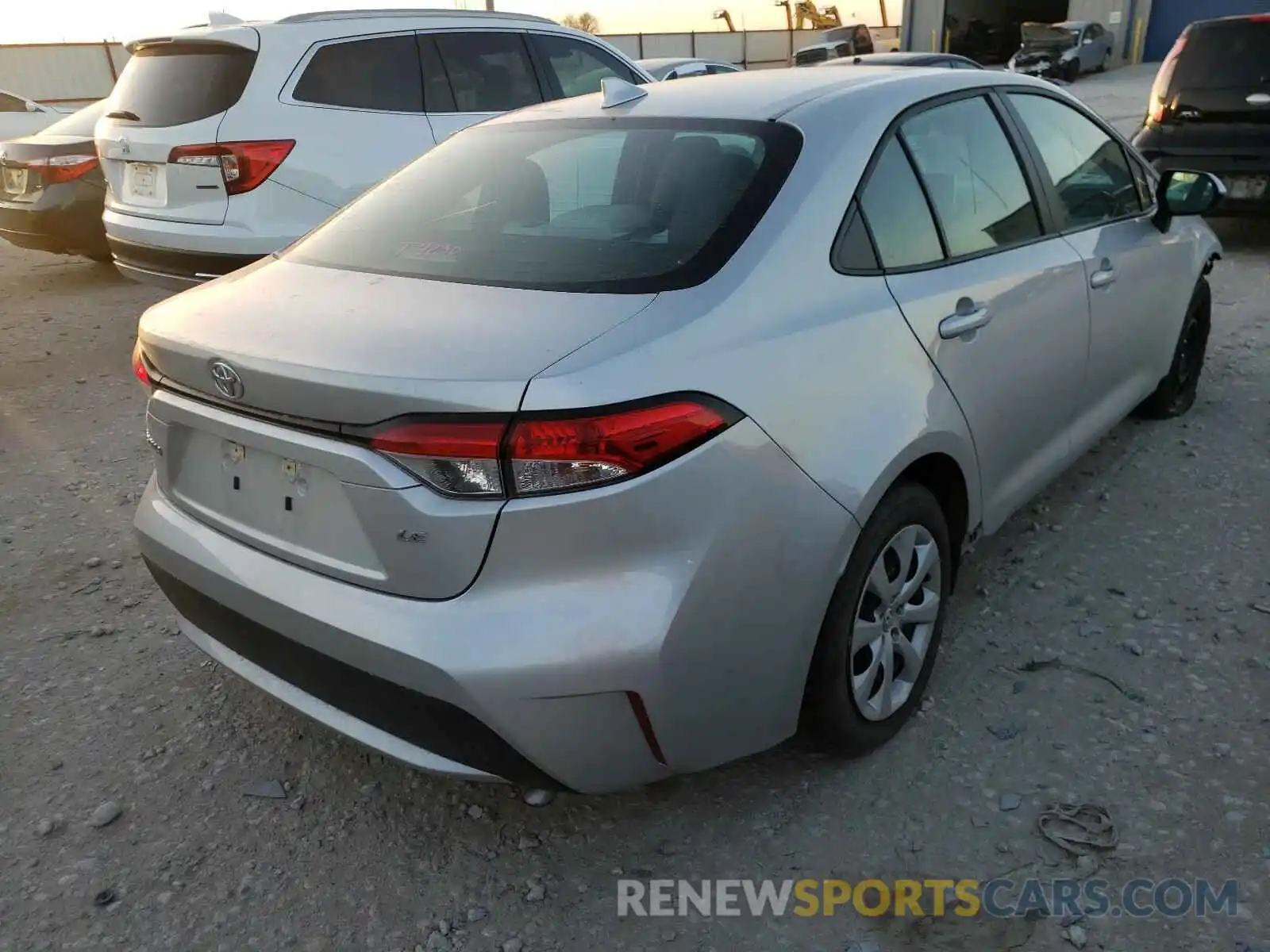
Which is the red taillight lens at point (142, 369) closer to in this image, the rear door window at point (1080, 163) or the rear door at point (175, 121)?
the rear door window at point (1080, 163)

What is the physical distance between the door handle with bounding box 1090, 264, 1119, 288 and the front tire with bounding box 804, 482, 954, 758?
3.78 feet

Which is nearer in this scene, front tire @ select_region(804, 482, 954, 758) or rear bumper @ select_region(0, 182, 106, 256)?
front tire @ select_region(804, 482, 954, 758)

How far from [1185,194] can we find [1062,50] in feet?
86.2

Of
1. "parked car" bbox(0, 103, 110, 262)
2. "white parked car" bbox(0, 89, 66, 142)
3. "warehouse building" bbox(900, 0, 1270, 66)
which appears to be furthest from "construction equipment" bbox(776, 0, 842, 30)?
"parked car" bbox(0, 103, 110, 262)

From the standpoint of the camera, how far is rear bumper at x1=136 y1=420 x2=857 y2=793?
5.77 ft

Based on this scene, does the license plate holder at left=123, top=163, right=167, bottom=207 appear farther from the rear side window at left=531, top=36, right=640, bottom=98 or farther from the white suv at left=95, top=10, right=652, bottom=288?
the rear side window at left=531, top=36, right=640, bottom=98

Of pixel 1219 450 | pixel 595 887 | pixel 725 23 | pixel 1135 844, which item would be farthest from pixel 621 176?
pixel 725 23

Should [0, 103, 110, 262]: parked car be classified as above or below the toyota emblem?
below

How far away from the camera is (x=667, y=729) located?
6.21 ft

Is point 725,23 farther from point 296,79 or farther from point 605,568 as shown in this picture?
point 605,568

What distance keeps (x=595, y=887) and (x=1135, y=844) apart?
3.90 feet

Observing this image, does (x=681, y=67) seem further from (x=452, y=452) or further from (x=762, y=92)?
(x=452, y=452)

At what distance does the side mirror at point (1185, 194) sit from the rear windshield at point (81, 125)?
7496 millimetres

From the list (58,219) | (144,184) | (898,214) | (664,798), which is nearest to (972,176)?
(898,214)
